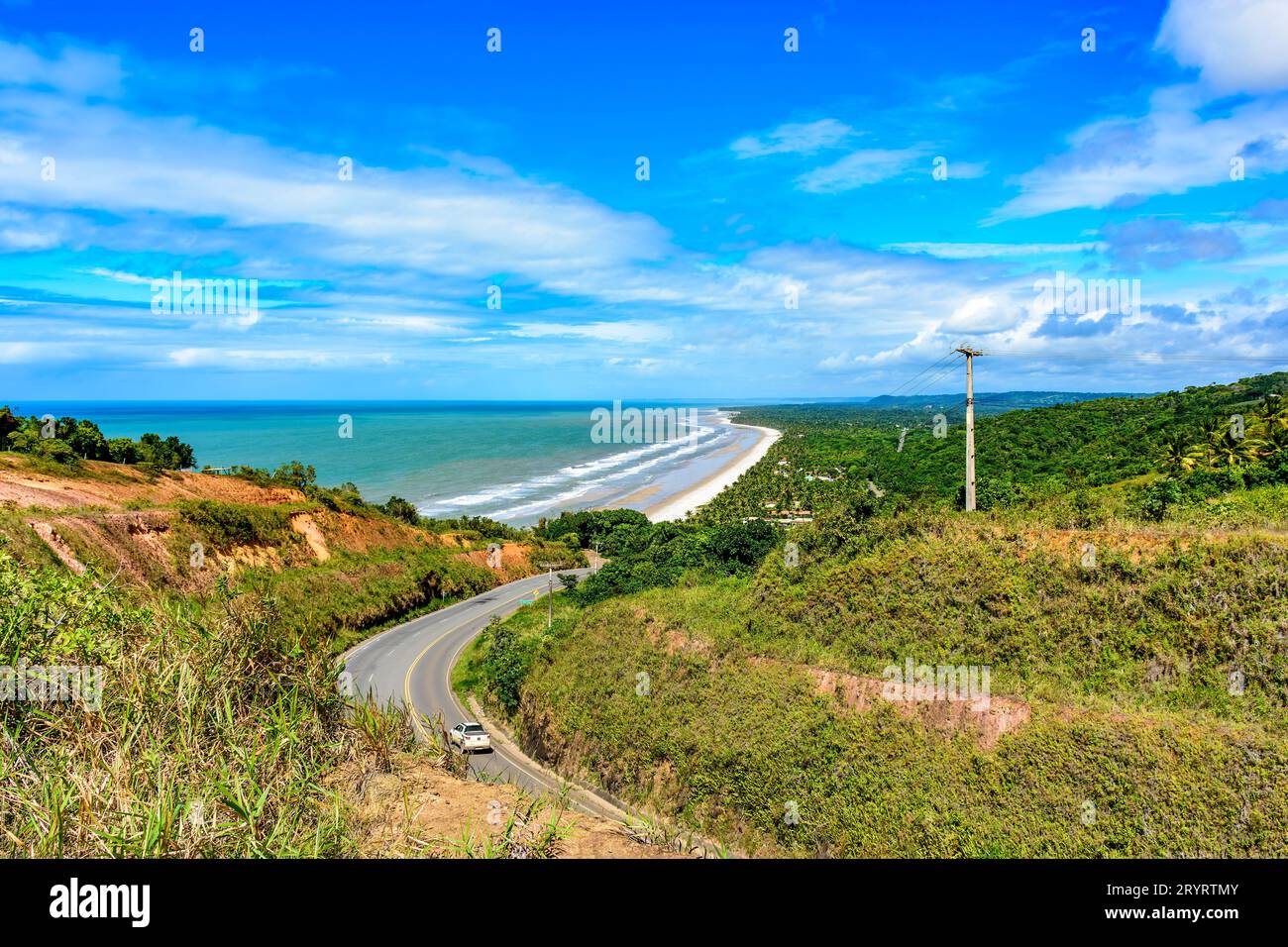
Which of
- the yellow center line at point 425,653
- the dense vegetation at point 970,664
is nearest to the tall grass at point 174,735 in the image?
the dense vegetation at point 970,664

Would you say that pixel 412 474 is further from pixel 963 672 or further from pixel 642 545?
pixel 963 672

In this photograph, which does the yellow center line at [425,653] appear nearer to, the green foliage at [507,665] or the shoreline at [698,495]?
the green foliage at [507,665]

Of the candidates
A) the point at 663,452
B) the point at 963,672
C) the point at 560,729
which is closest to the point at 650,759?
the point at 560,729

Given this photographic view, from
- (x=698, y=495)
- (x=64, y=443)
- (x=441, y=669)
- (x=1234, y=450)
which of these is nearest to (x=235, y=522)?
(x=64, y=443)

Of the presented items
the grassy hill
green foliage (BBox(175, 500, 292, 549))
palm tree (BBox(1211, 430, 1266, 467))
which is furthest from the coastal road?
palm tree (BBox(1211, 430, 1266, 467))

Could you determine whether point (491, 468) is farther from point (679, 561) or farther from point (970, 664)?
point (970, 664)
